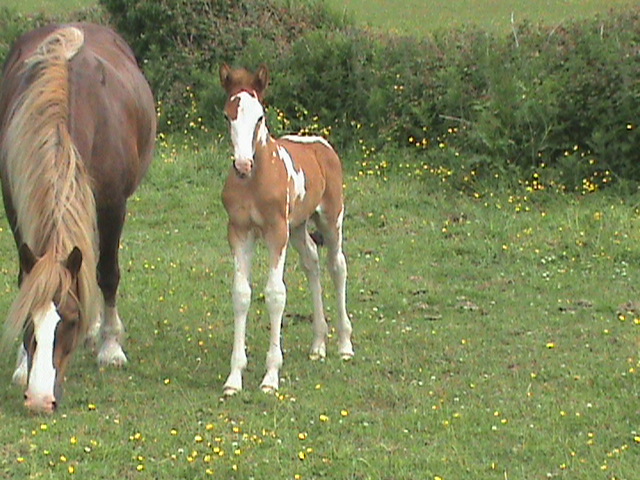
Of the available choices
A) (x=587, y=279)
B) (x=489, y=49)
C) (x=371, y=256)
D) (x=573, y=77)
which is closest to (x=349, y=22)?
(x=489, y=49)

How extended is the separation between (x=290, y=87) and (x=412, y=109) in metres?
1.68

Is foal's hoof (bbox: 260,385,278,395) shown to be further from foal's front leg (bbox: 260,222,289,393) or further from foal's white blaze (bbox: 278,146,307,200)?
foal's white blaze (bbox: 278,146,307,200)

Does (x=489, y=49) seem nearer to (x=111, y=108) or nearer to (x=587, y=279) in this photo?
(x=587, y=279)

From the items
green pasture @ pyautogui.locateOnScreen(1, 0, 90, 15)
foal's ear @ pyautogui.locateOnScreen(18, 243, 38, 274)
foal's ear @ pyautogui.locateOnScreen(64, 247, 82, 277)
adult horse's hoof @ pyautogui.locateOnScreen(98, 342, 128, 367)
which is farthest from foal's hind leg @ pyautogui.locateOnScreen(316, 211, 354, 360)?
green pasture @ pyautogui.locateOnScreen(1, 0, 90, 15)

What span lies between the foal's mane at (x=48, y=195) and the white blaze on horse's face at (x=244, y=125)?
2.83 feet

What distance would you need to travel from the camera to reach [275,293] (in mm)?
6652

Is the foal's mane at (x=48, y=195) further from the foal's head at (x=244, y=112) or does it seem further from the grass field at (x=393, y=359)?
the foal's head at (x=244, y=112)

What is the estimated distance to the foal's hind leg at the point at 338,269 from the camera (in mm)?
7352

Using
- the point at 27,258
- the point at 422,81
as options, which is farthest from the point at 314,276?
the point at 422,81

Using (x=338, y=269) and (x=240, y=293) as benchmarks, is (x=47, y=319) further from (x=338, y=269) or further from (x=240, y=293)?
(x=338, y=269)

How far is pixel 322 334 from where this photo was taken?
739cm

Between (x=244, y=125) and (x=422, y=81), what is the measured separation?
25.5 feet

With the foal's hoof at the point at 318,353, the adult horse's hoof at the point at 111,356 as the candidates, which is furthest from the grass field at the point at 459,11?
the adult horse's hoof at the point at 111,356

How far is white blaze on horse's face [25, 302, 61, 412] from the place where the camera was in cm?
571
